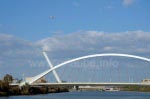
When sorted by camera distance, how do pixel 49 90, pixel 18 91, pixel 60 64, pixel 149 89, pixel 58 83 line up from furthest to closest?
pixel 149 89 < pixel 49 90 < pixel 18 91 < pixel 60 64 < pixel 58 83

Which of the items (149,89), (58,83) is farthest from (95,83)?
(149,89)

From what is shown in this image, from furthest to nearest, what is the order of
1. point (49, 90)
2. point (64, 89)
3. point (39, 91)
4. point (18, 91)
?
point (64, 89)
point (49, 90)
point (39, 91)
point (18, 91)

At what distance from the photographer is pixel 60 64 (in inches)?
2493

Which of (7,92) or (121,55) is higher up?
(121,55)

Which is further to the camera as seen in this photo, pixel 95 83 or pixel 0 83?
pixel 0 83

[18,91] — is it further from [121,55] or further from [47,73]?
[121,55]

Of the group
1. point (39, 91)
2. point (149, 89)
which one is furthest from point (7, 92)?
point (149, 89)

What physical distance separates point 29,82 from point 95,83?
17181 mm

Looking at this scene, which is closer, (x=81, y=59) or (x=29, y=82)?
(x=81, y=59)

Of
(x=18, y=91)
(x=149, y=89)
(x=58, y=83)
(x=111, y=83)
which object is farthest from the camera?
(x=149, y=89)

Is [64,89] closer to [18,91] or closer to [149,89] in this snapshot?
[149,89]

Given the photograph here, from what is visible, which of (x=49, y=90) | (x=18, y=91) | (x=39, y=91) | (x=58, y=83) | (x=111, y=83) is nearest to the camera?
(x=111, y=83)

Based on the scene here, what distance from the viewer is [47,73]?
66312 millimetres

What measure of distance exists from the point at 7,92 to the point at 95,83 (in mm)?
15021
